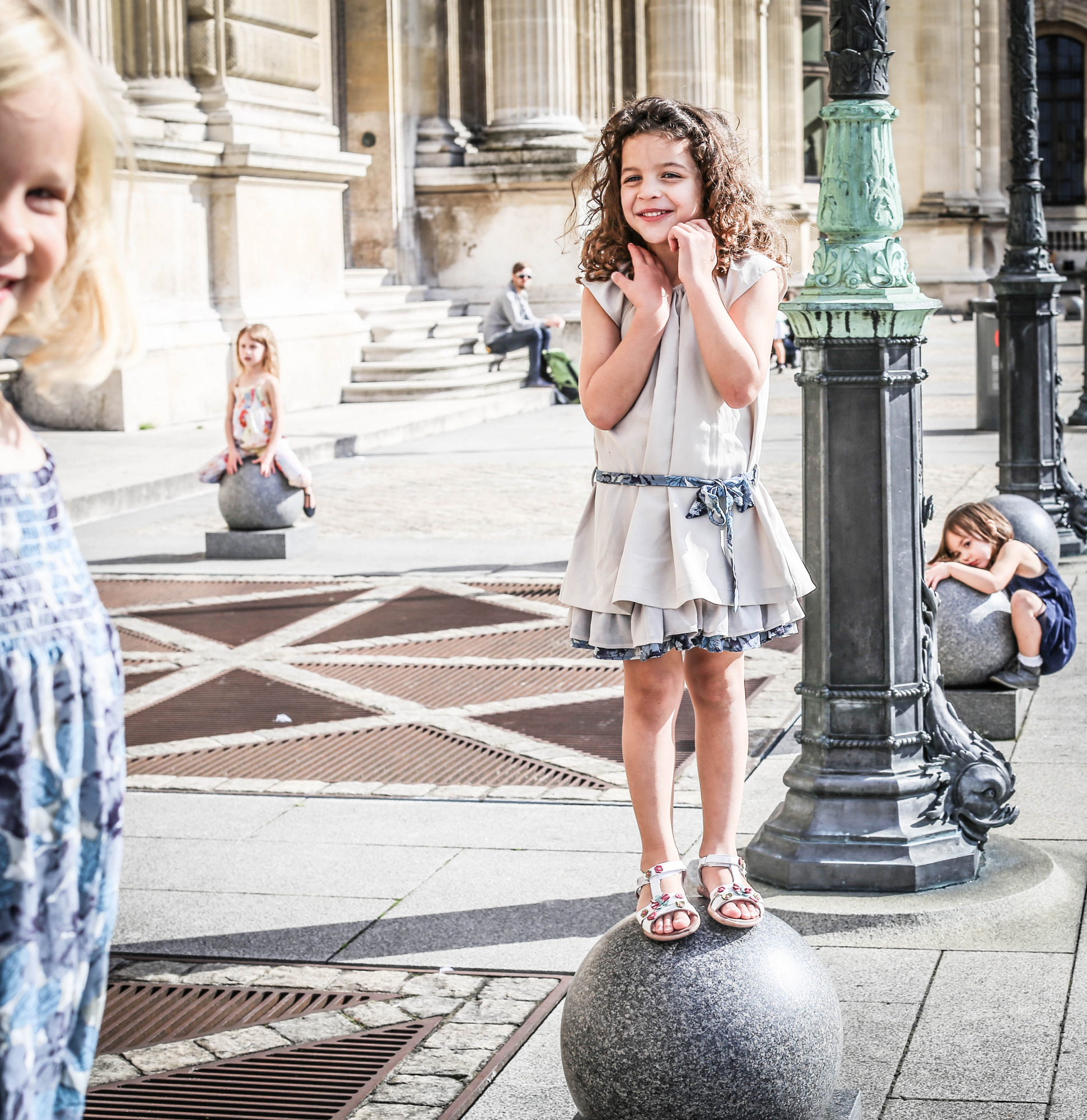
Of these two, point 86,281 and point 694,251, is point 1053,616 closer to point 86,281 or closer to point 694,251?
point 694,251

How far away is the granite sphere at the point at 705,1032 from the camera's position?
3256 mm

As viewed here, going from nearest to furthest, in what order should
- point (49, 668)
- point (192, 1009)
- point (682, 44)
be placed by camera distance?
point (49, 668), point (192, 1009), point (682, 44)

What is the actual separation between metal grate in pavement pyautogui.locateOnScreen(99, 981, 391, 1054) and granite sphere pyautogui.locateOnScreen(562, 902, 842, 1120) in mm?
1087

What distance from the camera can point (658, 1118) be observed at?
3.29m

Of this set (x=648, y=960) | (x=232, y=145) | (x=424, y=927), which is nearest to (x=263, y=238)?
(x=232, y=145)

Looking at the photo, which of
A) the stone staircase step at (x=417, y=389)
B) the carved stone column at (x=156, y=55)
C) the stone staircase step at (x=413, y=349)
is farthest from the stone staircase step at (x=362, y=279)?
the carved stone column at (x=156, y=55)

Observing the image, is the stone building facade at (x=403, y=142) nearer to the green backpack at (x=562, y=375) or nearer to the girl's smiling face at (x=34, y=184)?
the girl's smiling face at (x=34, y=184)

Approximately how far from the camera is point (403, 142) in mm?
Result: 24891

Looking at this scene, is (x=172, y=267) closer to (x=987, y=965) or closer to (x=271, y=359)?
(x=271, y=359)

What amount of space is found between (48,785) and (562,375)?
2033cm

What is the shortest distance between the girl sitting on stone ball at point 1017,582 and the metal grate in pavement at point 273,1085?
10.8 feet

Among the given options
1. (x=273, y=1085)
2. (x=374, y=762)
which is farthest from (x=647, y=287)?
(x=374, y=762)

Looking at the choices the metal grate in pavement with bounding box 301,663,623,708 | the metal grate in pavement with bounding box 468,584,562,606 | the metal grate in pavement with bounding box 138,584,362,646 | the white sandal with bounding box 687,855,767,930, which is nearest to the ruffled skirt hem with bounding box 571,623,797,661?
the white sandal with bounding box 687,855,767,930

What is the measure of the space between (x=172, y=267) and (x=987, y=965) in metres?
14.3
